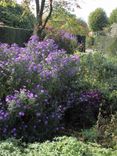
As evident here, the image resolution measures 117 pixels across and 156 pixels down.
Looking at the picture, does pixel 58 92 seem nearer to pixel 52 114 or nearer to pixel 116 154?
pixel 52 114

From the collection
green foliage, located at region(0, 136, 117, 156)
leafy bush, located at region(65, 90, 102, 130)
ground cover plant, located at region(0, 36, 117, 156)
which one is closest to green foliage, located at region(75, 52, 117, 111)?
ground cover plant, located at region(0, 36, 117, 156)

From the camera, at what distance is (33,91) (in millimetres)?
7367

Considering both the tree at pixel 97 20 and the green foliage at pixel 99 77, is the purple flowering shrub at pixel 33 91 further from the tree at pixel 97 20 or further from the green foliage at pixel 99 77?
the tree at pixel 97 20

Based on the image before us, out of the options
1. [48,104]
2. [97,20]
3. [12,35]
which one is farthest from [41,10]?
[97,20]

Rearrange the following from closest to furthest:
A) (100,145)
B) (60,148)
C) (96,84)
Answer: (60,148) < (100,145) < (96,84)

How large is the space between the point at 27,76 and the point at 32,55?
909 mm

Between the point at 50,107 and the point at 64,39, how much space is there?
14611 mm

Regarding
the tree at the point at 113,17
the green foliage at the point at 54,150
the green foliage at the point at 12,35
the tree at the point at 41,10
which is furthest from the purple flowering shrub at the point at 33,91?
the tree at the point at 113,17

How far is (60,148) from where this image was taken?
19.4 ft

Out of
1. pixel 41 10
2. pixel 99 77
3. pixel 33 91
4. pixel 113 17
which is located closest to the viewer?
pixel 33 91

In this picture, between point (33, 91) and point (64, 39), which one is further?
point (64, 39)

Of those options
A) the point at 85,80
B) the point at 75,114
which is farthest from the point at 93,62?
the point at 75,114

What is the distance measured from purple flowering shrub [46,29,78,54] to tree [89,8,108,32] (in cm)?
3333

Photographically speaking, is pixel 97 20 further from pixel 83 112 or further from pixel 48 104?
pixel 48 104
